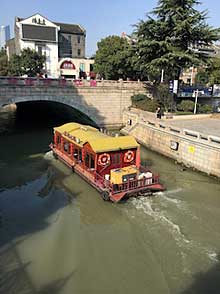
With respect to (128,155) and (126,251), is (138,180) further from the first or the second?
(126,251)

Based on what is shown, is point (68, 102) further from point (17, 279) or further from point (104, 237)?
point (17, 279)

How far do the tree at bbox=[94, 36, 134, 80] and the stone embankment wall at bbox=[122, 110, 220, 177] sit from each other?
663 inches

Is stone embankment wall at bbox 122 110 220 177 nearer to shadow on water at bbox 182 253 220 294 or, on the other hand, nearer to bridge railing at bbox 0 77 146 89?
bridge railing at bbox 0 77 146 89

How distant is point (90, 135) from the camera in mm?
19234

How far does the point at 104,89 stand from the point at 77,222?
23.0m

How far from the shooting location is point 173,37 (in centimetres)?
3400

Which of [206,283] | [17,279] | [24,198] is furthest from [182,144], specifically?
[17,279]

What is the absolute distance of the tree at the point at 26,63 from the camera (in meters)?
49.6

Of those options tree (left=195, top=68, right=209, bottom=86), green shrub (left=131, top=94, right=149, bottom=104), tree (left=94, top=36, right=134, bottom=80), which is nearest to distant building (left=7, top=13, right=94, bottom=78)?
tree (left=94, top=36, right=134, bottom=80)

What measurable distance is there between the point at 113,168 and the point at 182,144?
26.9ft

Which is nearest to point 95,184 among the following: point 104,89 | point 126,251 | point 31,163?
point 126,251

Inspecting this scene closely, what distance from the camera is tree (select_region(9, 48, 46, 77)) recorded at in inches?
1953

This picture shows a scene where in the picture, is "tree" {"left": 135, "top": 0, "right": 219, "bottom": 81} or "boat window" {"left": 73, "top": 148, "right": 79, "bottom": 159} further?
Answer: "tree" {"left": 135, "top": 0, "right": 219, "bottom": 81}

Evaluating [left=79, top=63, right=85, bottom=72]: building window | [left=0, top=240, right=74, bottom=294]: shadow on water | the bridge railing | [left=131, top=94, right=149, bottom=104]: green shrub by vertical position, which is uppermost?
[left=79, top=63, right=85, bottom=72]: building window
